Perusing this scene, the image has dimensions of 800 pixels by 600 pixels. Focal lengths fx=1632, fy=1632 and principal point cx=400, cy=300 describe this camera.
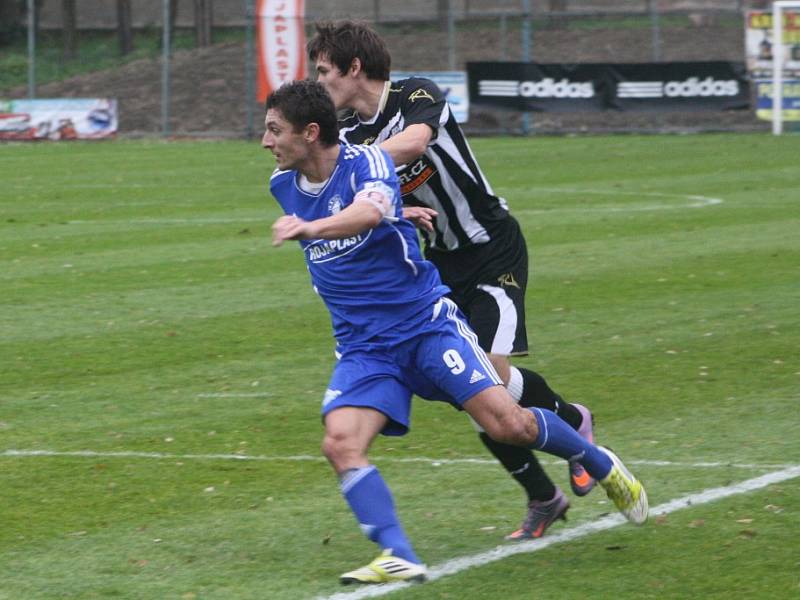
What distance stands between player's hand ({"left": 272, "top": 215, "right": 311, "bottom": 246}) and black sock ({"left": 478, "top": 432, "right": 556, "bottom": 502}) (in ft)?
4.33

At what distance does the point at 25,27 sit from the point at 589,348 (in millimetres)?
44185

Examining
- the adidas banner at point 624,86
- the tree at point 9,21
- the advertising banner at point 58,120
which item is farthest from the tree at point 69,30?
the adidas banner at point 624,86

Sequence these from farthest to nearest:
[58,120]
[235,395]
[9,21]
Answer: [9,21]
[58,120]
[235,395]

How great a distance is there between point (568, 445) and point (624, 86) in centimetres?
2918

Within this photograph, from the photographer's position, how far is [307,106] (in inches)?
214

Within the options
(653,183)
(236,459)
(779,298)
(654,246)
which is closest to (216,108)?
(653,183)

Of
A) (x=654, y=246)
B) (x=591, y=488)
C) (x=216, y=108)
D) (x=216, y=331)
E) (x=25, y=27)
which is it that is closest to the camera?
(x=591, y=488)

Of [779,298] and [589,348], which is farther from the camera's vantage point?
[779,298]

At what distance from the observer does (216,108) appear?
42.1 metres

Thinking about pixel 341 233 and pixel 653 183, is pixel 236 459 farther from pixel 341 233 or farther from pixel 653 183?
pixel 653 183

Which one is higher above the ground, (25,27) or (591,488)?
(25,27)

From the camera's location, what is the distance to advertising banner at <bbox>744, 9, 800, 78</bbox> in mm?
32312

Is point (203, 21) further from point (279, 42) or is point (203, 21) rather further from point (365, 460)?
point (365, 460)

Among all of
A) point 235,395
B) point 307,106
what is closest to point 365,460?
point 307,106
